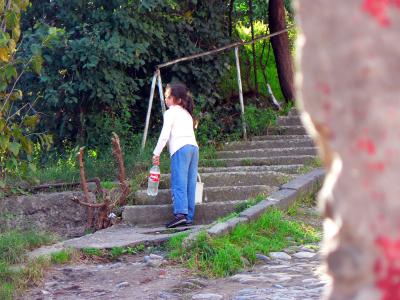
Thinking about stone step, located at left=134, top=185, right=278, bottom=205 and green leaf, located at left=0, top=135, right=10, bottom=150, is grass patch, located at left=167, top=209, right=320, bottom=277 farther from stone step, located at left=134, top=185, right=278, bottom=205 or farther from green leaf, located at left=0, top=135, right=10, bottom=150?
green leaf, located at left=0, top=135, right=10, bottom=150

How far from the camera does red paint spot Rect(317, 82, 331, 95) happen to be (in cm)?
168

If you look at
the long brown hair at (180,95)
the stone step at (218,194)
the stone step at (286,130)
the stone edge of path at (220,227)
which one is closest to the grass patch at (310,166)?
the stone edge of path at (220,227)

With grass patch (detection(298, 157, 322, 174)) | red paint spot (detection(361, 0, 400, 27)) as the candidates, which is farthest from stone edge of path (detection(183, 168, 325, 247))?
red paint spot (detection(361, 0, 400, 27))

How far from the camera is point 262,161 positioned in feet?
36.1

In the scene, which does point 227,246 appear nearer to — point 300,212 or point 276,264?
point 276,264

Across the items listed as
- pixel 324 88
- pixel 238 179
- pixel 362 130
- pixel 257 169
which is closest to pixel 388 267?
pixel 362 130

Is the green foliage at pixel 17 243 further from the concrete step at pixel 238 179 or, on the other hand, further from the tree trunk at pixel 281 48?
the tree trunk at pixel 281 48

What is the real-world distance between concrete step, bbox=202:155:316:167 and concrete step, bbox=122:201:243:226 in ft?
5.83

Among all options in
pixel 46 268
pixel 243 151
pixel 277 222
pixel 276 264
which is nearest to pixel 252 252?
pixel 276 264

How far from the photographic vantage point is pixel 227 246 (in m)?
6.98

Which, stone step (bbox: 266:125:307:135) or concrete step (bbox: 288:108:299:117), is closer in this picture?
stone step (bbox: 266:125:307:135)

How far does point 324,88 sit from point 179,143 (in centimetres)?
731

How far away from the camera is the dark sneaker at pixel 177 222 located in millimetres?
8711

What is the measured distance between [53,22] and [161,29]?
1469 millimetres
